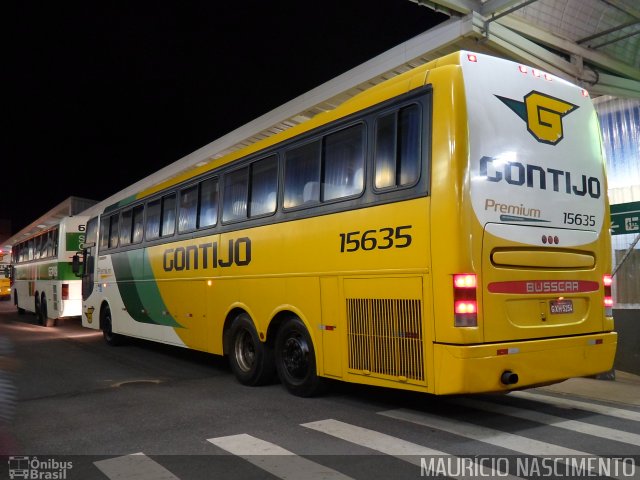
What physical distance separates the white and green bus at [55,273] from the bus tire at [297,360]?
11476 millimetres

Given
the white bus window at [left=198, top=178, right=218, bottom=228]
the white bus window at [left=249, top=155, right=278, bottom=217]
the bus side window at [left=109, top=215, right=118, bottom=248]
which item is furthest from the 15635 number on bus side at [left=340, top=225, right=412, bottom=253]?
the bus side window at [left=109, top=215, right=118, bottom=248]

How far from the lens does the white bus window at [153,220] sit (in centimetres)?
1106

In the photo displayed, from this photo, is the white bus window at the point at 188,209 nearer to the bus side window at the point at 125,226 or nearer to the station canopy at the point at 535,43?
the bus side window at the point at 125,226

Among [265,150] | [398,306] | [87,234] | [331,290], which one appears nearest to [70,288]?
[87,234]

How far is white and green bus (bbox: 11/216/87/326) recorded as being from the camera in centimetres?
1778

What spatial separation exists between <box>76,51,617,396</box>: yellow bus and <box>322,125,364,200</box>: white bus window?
23 mm

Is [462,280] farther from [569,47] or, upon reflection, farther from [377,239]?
[569,47]

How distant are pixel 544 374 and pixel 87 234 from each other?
516 inches

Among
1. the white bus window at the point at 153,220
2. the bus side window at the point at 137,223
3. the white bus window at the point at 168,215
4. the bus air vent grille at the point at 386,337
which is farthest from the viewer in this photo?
the bus side window at the point at 137,223

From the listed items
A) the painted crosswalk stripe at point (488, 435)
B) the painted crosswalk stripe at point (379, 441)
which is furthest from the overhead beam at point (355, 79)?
the painted crosswalk stripe at point (379, 441)

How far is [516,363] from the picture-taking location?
527 centimetres

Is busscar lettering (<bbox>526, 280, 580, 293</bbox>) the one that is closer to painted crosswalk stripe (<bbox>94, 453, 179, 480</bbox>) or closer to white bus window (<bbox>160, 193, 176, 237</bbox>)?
painted crosswalk stripe (<bbox>94, 453, 179, 480</bbox>)

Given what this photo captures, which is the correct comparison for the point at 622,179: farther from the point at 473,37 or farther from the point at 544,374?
the point at 544,374

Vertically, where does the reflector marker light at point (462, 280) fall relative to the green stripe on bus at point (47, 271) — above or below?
below
